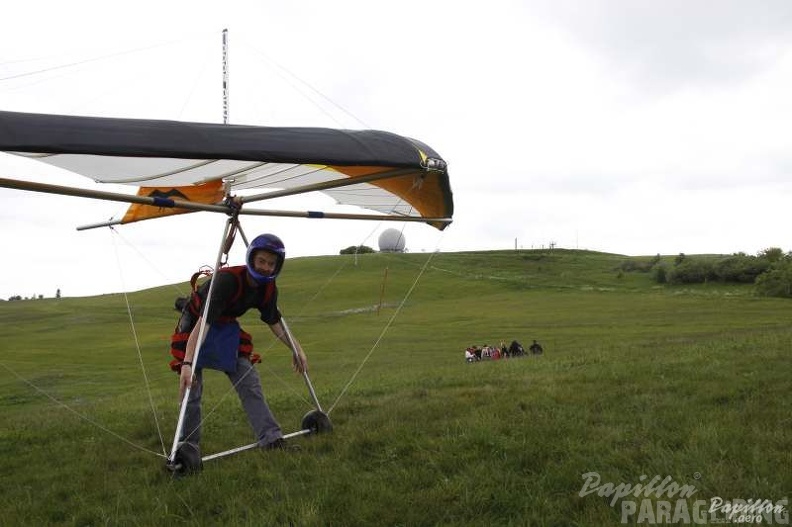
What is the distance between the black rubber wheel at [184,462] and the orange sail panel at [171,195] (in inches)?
111

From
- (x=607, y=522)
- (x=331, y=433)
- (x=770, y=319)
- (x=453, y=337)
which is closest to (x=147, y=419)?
(x=331, y=433)

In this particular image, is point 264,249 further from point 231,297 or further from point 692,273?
point 692,273

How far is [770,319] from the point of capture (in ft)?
116

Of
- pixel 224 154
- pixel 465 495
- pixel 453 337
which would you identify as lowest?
pixel 453 337

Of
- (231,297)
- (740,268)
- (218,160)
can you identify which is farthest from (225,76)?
(740,268)

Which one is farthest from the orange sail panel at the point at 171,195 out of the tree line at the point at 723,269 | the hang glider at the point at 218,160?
the tree line at the point at 723,269

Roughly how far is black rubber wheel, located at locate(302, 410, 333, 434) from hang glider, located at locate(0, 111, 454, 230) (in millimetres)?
2155

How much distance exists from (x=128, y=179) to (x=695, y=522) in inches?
243

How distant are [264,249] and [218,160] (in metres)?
0.97

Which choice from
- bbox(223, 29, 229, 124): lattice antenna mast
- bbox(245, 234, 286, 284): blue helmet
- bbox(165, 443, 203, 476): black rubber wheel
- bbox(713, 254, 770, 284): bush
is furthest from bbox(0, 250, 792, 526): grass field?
bbox(713, 254, 770, 284): bush

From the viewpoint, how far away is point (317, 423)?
6660mm

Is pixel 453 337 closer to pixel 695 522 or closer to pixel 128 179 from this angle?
pixel 128 179

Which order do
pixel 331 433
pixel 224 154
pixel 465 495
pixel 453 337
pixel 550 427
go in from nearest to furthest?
1. pixel 465 495
2. pixel 224 154
3. pixel 550 427
4. pixel 331 433
5. pixel 453 337

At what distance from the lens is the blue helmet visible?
19.5ft
